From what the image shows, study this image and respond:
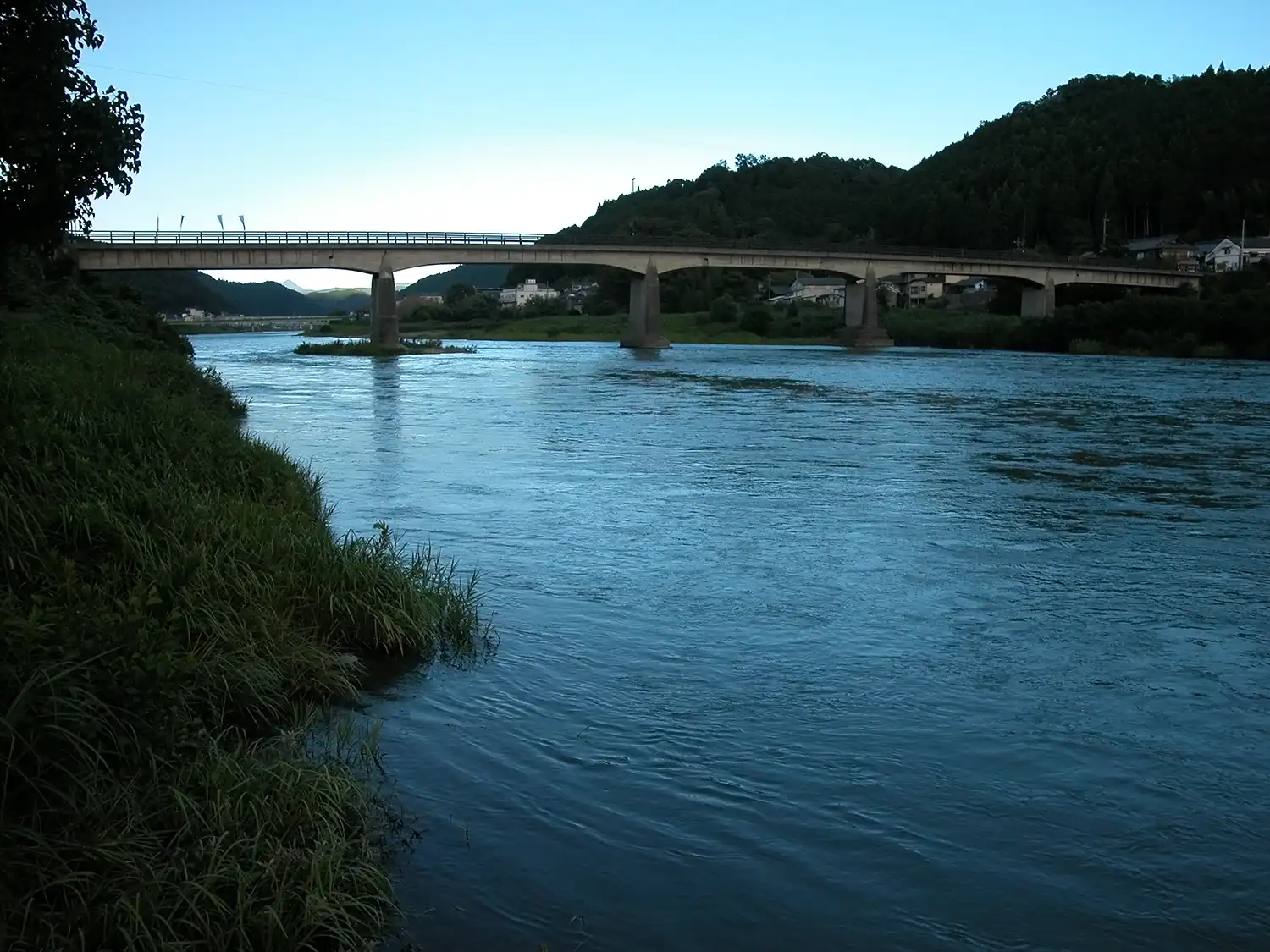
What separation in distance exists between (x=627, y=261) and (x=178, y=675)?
9747 centimetres

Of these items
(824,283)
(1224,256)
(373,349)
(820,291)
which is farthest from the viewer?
(824,283)

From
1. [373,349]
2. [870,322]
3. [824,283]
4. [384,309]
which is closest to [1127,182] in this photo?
[824,283]

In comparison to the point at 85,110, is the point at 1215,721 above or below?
below

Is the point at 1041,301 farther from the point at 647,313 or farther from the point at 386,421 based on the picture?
the point at 386,421

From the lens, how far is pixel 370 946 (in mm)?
5391

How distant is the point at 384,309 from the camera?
91.4m

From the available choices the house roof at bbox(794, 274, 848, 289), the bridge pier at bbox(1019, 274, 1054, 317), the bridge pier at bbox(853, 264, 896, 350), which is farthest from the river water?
the house roof at bbox(794, 274, 848, 289)

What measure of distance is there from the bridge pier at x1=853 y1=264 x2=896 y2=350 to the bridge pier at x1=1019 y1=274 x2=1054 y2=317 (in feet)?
50.4

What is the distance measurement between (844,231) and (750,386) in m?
150

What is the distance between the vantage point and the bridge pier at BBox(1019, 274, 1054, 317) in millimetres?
110875

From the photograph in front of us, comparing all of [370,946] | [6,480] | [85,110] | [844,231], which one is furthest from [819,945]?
[844,231]

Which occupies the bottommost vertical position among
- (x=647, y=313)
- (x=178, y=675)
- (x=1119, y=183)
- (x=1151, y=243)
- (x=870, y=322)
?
(x=178, y=675)

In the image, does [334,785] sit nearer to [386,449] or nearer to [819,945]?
[819,945]

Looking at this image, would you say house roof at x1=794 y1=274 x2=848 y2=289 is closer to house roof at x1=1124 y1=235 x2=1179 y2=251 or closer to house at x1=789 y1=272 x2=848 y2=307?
house at x1=789 y1=272 x2=848 y2=307
